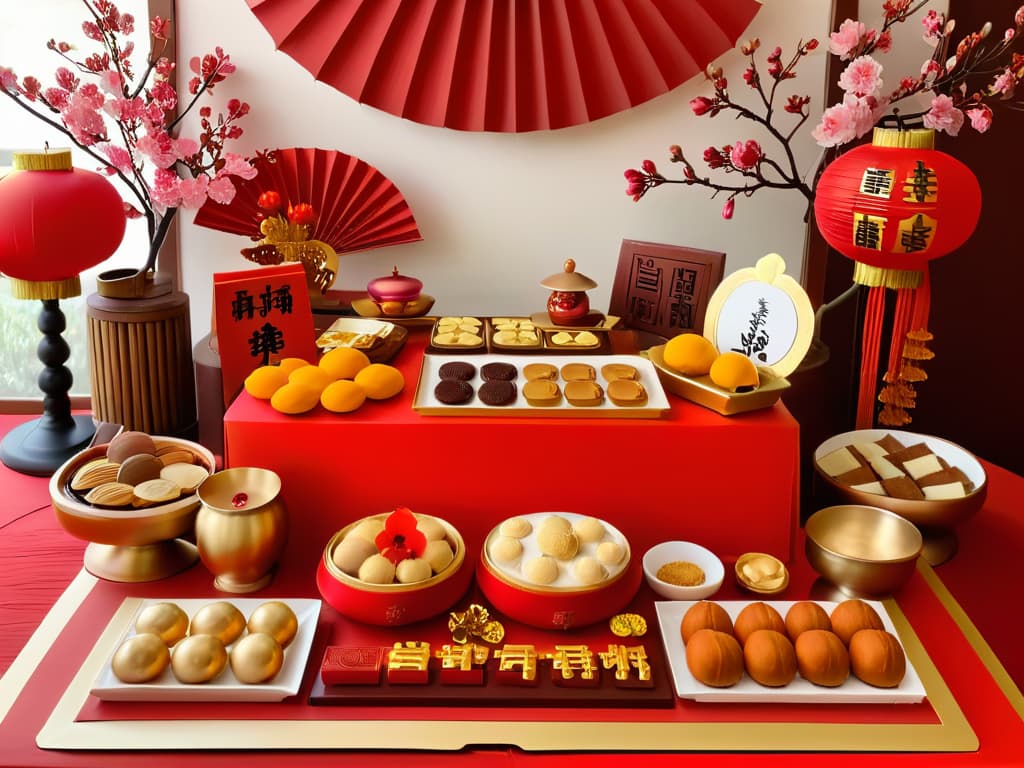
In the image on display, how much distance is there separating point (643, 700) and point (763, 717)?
15cm

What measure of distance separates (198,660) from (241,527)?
0.68 feet

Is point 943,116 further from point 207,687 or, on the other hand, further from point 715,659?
point 207,687

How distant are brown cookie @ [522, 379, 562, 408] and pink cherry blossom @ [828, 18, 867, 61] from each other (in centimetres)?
77

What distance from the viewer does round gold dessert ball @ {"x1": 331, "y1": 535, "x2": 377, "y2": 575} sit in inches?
49.1

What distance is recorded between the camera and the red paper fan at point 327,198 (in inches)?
72.7

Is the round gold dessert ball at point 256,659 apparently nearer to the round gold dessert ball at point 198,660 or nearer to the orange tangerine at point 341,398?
the round gold dessert ball at point 198,660

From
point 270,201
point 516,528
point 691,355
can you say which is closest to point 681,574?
point 516,528

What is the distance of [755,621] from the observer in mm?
1190

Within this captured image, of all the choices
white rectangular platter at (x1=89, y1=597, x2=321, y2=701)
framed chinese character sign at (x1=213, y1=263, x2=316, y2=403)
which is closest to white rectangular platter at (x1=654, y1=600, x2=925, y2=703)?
white rectangular platter at (x1=89, y1=597, x2=321, y2=701)

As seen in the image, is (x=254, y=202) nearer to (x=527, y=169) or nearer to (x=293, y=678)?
(x=527, y=169)

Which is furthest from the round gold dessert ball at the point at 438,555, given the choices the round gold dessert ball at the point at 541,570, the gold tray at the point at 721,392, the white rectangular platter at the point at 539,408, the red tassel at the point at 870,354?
the red tassel at the point at 870,354

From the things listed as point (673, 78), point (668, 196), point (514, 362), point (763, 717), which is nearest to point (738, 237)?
point (668, 196)

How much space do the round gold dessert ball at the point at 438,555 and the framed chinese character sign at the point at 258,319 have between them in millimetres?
477

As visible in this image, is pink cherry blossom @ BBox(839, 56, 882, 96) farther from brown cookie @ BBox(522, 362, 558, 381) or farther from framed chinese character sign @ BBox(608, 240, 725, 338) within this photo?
brown cookie @ BBox(522, 362, 558, 381)
